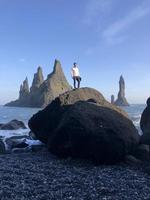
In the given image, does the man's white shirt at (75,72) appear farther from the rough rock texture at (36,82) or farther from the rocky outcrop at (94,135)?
the rough rock texture at (36,82)

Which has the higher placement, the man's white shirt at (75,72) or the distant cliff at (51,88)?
the distant cliff at (51,88)

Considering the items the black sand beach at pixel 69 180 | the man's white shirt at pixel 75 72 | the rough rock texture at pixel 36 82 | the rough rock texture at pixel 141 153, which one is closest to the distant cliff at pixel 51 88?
the rough rock texture at pixel 36 82

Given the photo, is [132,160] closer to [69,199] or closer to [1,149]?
[69,199]

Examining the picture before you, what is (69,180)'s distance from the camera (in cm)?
1599

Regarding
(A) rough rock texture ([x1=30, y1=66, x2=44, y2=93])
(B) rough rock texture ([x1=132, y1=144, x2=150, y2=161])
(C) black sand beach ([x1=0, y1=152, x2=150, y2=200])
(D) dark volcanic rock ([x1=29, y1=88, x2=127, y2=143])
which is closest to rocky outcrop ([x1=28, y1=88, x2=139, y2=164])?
(C) black sand beach ([x1=0, y1=152, x2=150, y2=200])

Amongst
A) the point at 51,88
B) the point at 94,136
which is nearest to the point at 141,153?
the point at 94,136

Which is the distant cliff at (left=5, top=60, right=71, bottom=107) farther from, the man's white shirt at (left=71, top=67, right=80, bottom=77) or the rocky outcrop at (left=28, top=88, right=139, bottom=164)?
the rocky outcrop at (left=28, top=88, right=139, bottom=164)

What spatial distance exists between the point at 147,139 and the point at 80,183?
23.6 feet

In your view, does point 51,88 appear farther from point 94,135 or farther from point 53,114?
point 94,135

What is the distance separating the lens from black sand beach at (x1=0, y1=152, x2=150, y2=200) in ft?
45.7

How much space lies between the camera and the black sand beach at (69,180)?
13.9m

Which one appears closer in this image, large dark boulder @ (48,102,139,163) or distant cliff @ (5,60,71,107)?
large dark boulder @ (48,102,139,163)

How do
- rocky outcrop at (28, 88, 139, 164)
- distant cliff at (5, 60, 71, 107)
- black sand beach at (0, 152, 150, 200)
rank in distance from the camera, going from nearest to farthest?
black sand beach at (0, 152, 150, 200) < rocky outcrop at (28, 88, 139, 164) < distant cliff at (5, 60, 71, 107)

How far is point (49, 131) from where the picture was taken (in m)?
25.3
